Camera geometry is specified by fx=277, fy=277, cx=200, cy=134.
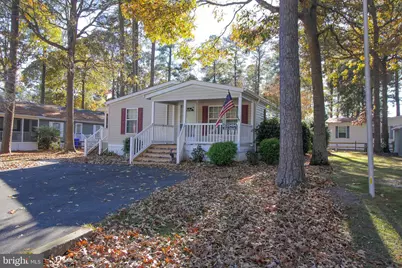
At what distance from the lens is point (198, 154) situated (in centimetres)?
1175

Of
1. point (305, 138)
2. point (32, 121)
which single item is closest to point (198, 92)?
point (305, 138)

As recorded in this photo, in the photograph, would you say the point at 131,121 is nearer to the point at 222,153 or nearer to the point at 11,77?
the point at 11,77

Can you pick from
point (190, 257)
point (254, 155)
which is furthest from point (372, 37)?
point (190, 257)

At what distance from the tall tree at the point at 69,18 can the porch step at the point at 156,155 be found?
7367 millimetres

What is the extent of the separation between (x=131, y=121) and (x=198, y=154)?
19.0 ft

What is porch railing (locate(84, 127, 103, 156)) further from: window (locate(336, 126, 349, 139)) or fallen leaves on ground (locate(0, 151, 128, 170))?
window (locate(336, 126, 349, 139))

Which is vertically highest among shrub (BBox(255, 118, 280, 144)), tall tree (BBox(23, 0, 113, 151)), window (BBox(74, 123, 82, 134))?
tall tree (BBox(23, 0, 113, 151))

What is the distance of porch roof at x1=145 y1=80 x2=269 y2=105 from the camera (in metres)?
11.8

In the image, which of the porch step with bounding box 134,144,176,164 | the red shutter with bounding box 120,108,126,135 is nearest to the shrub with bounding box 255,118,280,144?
the porch step with bounding box 134,144,176,164

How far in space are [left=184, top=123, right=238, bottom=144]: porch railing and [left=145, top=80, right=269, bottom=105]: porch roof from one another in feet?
4.32

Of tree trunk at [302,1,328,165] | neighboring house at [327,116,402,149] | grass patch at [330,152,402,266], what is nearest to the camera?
grass patch at [330,152,402,266]

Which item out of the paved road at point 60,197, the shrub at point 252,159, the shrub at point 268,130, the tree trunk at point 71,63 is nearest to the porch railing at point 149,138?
the paved road at point 60,197

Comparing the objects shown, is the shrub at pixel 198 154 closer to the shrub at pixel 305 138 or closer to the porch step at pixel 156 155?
the porch step at pixel 156 155

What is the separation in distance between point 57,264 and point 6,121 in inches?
665
